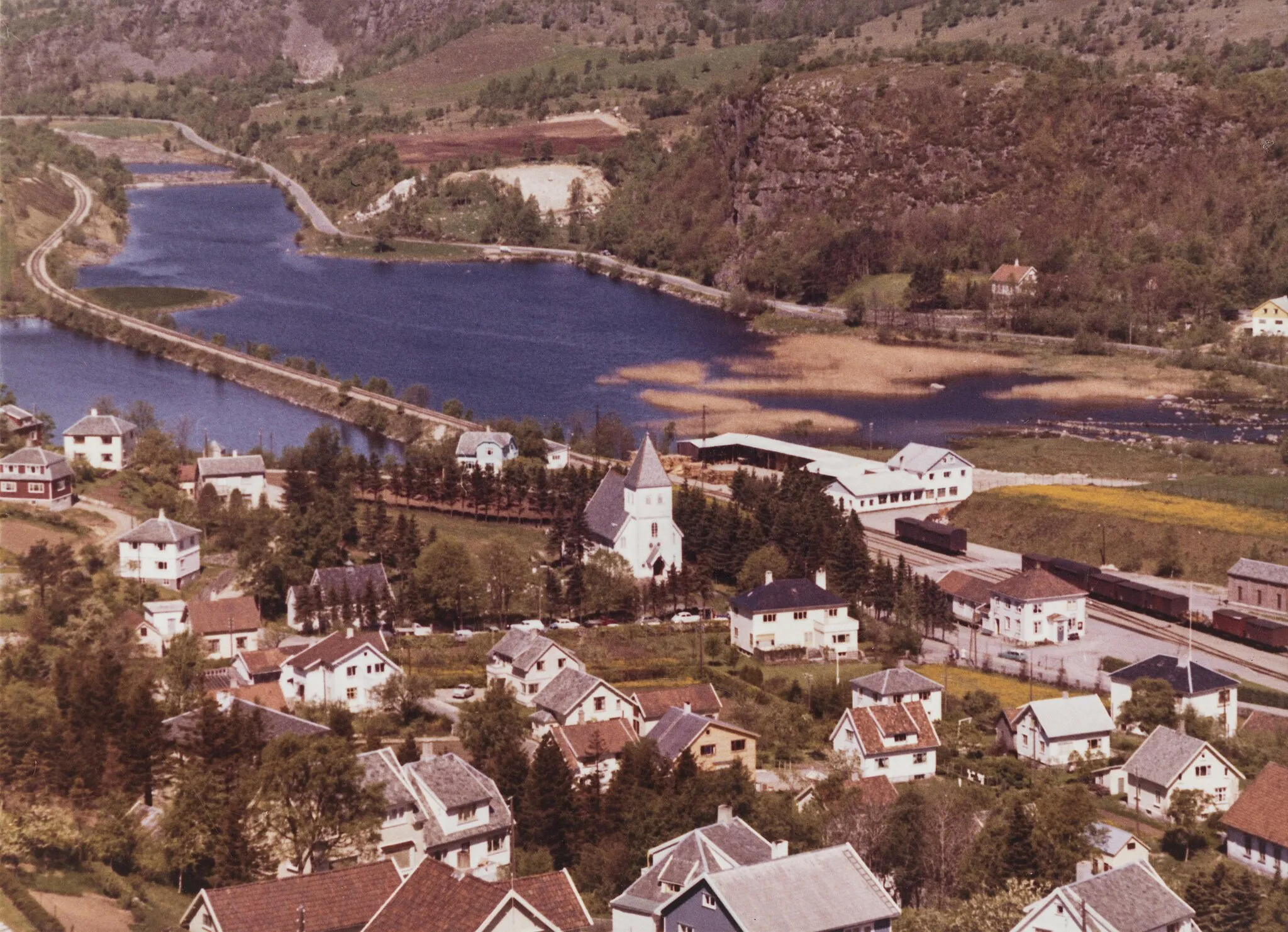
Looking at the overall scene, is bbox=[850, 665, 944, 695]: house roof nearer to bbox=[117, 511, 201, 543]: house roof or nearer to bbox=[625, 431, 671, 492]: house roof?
bbox=[625, 431, 671, 492]: house roof

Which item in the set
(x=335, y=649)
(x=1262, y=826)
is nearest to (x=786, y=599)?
(x=335, y=649)

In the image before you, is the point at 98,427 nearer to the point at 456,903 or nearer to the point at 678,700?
the point at 678,700

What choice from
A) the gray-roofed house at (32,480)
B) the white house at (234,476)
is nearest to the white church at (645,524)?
the white house at (234,476)

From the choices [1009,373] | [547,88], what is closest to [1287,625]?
[1009,373]

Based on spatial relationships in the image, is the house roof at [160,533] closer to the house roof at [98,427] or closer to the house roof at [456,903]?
the house roof at [98,427]

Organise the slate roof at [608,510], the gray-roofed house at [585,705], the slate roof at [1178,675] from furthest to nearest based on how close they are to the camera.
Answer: the slate roof at [608,510], the slate roof at [1178,675], the gray-roofed house at [585,705]

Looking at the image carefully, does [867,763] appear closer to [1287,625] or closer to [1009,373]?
[1287,625]

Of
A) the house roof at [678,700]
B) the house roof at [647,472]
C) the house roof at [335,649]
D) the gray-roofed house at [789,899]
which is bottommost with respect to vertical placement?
the house roof at [678,700]
